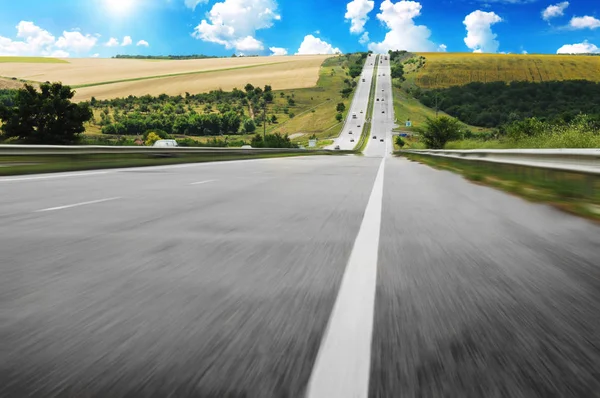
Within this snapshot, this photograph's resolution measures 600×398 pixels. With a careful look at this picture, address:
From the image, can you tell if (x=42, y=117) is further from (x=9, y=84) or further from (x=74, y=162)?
(x=9, y=84)

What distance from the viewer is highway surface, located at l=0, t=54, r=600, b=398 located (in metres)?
1.68

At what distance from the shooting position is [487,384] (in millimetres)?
1660

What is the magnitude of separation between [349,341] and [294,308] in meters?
0.49

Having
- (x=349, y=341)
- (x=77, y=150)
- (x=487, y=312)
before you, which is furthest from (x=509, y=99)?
(x=349, y=341)

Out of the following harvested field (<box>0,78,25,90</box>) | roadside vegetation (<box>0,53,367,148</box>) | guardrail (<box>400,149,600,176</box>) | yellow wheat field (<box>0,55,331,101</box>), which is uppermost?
yellow wheat field (<box>0,55,331,101</box>)

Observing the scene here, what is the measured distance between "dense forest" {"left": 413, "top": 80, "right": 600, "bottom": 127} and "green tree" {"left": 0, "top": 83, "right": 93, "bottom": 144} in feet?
364

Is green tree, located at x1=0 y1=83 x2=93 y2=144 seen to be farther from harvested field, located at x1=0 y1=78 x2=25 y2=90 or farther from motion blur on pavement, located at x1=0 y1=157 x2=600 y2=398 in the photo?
harvested field, located at x1=0 y1=78 x2=25 y2=90

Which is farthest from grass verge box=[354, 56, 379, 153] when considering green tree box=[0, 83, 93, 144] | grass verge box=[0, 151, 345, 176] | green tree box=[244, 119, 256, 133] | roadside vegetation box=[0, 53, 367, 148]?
grass verge box=[0, 151, 345, 176]

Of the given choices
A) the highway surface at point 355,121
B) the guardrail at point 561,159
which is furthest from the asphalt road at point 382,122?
the guardrail at point 561,159

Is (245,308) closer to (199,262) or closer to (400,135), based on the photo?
(199,262)

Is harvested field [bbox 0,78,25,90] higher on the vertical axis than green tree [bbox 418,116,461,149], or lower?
higher

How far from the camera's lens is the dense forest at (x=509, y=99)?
140 meters

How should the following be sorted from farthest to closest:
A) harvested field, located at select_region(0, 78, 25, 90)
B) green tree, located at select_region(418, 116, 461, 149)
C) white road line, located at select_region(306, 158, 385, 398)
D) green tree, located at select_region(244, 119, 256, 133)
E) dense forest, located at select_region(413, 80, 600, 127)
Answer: harvested field, located at select_region(0, 78, 25, 90) < dense forest, located at select_region(413, 80, 600, 127) < green tree, located at select_region(244, 119, 256, 133) < green tree, located at select_region(418, 116, 461, 149) < white road line, located at select_region(306, 158, 385, 398)

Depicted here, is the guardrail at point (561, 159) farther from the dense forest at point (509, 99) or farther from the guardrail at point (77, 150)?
the dense forest at point (509, 99)
